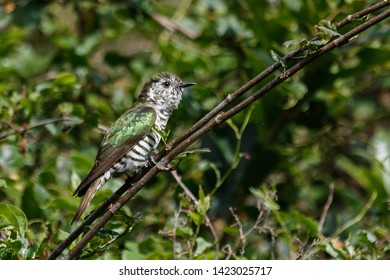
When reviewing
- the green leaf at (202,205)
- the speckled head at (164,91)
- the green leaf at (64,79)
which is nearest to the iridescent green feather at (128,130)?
the speckled head at (164,91)

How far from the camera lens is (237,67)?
4.84 m

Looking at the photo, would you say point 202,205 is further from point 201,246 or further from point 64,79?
point 64,79

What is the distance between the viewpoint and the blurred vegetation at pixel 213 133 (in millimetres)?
3623

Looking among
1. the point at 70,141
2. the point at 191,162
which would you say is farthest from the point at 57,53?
the point at 191,162

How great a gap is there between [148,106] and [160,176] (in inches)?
20.1

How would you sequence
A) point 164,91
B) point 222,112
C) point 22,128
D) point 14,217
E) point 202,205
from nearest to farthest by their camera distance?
1. point 222,112
2. point 14,217
3. point 202,205
4. point 22,128
5. point 164,91

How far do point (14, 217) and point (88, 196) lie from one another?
0.47 meters

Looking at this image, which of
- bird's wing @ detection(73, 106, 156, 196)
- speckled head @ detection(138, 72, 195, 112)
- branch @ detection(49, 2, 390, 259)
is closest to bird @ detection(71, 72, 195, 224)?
bird's wing @ detection(73, 106, 156, 196)

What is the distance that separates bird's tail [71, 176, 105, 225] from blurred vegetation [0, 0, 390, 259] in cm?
9

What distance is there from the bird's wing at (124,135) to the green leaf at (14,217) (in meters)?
0.61

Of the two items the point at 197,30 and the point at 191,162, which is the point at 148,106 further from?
the point at 197,30

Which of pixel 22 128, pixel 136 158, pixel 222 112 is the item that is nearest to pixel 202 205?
pixel 136 158

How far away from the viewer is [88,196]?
344 cm
